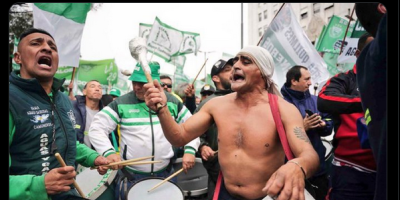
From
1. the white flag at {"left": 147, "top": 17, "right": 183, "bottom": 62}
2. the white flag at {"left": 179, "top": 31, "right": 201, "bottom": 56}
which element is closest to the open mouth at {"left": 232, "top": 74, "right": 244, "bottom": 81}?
the white flag at {"left": 147, "top": 17, "right": 183, "bottom": 62}

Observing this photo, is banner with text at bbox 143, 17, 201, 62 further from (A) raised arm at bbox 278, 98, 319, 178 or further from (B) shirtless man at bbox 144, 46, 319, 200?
(A) raised arm at bbox 278, 98, 319, 178

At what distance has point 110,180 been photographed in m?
3.58

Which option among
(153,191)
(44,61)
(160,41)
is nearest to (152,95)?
(44,61)

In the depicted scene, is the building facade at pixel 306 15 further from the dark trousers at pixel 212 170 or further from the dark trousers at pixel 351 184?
the dark trousers at pixel 351 184

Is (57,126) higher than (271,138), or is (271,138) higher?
(57,126)

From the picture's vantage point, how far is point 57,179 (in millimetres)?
2012

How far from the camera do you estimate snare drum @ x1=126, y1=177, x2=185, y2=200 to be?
3.31 metres

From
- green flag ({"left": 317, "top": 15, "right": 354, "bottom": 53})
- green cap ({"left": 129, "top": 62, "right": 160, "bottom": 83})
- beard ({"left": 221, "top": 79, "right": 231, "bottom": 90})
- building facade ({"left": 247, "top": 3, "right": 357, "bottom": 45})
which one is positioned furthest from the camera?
building facade ({"left": 247, "top": 3, "right": 357, "bottom": 45})

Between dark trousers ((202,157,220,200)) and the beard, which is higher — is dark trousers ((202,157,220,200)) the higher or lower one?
the lower one

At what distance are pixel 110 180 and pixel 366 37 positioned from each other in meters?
3.02

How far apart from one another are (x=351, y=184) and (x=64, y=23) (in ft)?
16.6

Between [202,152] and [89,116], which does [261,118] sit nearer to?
[202,152]

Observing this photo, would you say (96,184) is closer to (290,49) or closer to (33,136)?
(33,136)
